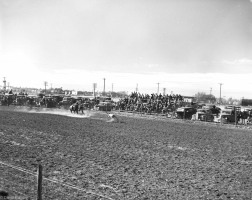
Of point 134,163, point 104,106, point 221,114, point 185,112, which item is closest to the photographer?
point 134,163

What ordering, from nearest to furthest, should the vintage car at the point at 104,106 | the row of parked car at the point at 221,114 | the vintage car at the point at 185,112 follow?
the row of parked car at the point at 221,114 → the vintage car at the point at 185,112 → the vintage car at the point at 104,106

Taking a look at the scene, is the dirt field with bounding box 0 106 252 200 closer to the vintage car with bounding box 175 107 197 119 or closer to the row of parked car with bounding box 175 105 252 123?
the row of parked car with bounding box 175 105 252 123

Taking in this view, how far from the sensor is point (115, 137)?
626 inches

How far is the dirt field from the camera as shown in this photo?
7750 mm

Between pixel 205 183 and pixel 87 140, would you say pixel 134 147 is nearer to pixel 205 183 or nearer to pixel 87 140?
pixel 87 140

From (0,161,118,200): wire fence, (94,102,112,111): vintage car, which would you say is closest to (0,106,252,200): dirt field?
(0,161,118,200): wire fence

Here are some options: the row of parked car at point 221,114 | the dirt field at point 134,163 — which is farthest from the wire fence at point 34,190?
the row of parked car at point 221,114

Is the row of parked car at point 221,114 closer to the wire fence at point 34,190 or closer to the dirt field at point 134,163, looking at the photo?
the dirt field at point 134,163

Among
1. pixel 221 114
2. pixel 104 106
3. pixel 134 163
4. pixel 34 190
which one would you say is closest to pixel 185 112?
pixel 221 114

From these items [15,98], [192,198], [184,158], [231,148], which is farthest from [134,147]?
[15,98]

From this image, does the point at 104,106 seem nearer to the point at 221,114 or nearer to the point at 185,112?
the point at 185,112

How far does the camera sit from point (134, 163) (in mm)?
A: 10469

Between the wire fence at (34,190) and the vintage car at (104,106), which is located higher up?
the vintage car at (104,106)

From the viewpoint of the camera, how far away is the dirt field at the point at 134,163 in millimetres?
7750
